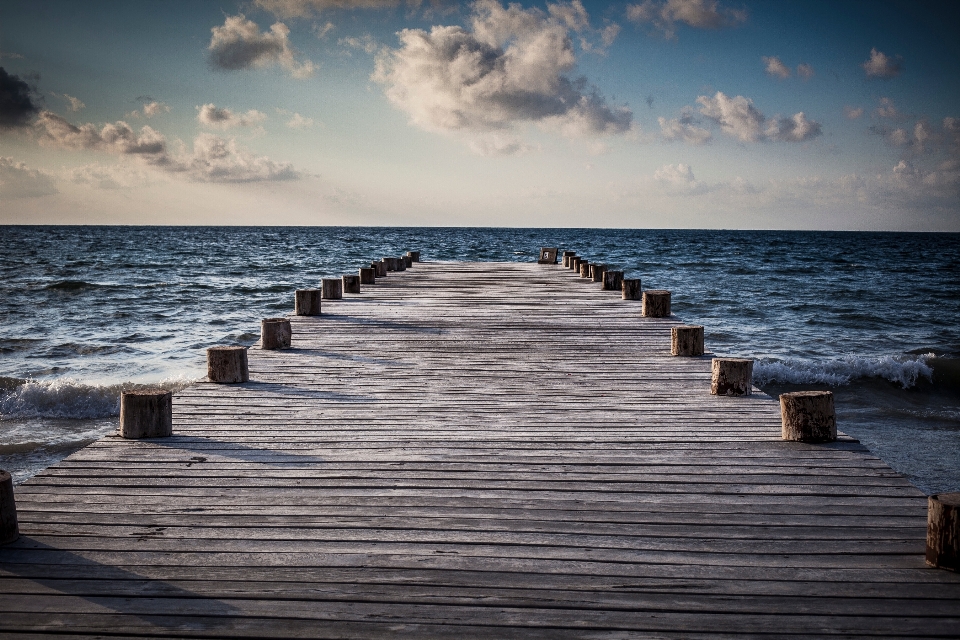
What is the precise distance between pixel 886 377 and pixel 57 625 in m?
14.3

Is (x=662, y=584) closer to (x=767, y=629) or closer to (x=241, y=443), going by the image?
(x=767, y=629)

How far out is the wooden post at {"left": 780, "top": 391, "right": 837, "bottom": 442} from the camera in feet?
14.7

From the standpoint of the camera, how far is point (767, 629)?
2.51 metres

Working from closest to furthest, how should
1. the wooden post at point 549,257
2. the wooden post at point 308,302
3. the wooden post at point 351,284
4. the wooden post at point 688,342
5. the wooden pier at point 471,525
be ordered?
the wooden pier at point 471,525 < the wooden post at point 688,342 < the wooden post at point 308,302 < the wooden post at point 351,284 < the wooden post at point 549,257

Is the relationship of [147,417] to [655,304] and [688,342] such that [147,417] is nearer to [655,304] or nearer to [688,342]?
[688,342]

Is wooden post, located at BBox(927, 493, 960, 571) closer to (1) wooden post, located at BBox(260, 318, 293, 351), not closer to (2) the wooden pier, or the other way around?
(2) the wooden pier

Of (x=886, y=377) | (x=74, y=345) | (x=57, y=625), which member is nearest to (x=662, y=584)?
(x=57, y=625)

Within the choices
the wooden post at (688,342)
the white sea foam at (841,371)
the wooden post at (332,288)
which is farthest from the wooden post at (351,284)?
the white sea foam at (841,371)

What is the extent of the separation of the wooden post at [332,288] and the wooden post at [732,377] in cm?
760

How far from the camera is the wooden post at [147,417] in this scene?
453 cm

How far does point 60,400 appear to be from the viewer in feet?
36.4

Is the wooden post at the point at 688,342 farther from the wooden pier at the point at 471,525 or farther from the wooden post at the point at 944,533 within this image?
the wooden post at the point at 944,533

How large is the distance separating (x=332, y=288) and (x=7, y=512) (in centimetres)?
899

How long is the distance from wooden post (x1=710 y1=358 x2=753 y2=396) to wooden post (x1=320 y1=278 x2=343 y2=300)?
7.60 metres
